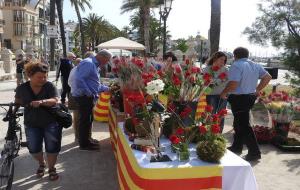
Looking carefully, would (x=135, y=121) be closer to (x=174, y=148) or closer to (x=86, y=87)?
(x=174, y=148)

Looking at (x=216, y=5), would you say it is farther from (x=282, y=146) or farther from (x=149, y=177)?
(x=149, y=177)

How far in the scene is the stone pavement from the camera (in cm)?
532

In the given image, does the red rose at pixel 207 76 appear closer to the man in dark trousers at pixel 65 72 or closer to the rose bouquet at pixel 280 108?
the rose bouquet at pixel 280 108

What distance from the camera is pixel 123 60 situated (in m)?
5.75

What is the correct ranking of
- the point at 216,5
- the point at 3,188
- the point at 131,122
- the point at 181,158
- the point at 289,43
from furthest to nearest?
the point at 289,43
the point at 216,5
the point at 3,188
the point at 131,122
the point at 181,158

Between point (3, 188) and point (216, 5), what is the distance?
32.2ft

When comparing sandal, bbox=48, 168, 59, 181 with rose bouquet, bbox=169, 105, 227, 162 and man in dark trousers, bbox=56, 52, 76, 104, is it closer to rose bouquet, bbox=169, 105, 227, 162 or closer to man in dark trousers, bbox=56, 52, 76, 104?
rose bouquet, bbox=169, 105, 227, 162

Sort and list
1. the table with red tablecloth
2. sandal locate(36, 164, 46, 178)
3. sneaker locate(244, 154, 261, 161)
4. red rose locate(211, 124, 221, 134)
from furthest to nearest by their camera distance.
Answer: sneaker locate(244, 154, 261, 161) < sandal locate(36, 164, 46, 178) < red rose locate(211, 124, 221, 134) < the table with red tablecloth

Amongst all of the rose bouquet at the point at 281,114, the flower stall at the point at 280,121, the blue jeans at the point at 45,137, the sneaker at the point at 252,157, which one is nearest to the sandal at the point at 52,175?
the blue jeans at the point at 45,137

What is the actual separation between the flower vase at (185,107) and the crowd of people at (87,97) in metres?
0.60

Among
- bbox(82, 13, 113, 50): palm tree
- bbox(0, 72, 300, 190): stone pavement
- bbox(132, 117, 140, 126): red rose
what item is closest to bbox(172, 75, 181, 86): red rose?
bbox(132, 117, 140, 126): red rose

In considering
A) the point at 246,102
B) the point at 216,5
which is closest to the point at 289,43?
the point at 216,5

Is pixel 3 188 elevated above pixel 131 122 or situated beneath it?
situated beneath

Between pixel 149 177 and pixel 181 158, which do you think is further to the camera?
pixel 181 158
